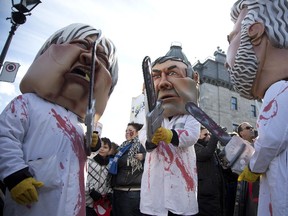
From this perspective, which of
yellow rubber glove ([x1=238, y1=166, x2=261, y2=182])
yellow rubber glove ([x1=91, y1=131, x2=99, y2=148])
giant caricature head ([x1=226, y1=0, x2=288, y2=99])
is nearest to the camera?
yellow rubber glove ([x1=238, y1=166, x2=261, y2=182])

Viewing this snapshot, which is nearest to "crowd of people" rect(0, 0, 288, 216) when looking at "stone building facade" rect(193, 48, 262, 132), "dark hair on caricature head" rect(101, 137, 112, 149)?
"dark hair on caricature head" rect(101, 137, 112, 149)

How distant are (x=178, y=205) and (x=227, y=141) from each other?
0.67 m

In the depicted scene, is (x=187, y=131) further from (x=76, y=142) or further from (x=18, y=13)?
(x=18, y=13)

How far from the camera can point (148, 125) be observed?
2.04 meters

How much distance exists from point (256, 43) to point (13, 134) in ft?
5.68

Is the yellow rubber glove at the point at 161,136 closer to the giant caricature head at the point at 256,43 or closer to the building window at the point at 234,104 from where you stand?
the giant caricature head at the point at 256,43

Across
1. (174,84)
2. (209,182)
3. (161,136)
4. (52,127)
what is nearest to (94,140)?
(52,127)

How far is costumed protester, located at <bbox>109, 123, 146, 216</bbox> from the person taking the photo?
3.17 m

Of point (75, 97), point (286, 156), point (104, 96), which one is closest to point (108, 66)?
point (104, 96)

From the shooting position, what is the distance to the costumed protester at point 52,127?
4.84ft

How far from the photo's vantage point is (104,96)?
2.22 m

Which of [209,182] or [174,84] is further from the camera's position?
[209,182]

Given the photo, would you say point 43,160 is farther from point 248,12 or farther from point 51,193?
point 248,12

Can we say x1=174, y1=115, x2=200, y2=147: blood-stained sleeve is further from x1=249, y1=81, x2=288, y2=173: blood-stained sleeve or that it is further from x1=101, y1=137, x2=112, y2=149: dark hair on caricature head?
x1=101, y1=137, x2=112, y2=149: dark hair on caricature head
